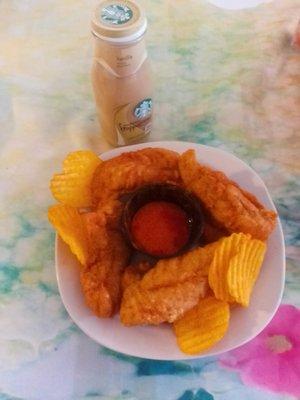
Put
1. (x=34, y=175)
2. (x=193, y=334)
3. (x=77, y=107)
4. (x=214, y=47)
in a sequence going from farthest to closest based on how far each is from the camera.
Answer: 1. (x=214, y=47)
2. (x=77, y=107)
3. (x=34, y=175)
4. (x=193, y=334)

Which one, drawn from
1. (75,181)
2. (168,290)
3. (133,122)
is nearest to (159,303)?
(168,290)

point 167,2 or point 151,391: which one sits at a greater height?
point 167,2

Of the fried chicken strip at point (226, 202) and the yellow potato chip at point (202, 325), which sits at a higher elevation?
the fried chicken strip at point (226, 202)

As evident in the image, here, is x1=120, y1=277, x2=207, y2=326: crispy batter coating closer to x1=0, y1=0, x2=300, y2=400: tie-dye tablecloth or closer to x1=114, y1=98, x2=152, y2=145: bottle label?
x1=0, y1=0, x2=300, y2=400: tie-dye tablecloth

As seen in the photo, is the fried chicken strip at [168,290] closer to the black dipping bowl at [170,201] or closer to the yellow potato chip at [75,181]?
the black dipping bowl at [170,201]

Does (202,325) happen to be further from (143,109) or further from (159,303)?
(143,109)

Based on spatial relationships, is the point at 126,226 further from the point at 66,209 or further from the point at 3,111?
the point at 3,111

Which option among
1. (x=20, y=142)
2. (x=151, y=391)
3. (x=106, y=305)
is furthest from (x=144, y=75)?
(x=151, y=391)

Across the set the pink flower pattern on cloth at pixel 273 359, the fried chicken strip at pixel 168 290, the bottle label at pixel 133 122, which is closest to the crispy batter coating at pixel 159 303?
the fried chicken strip at pixel 168 290
